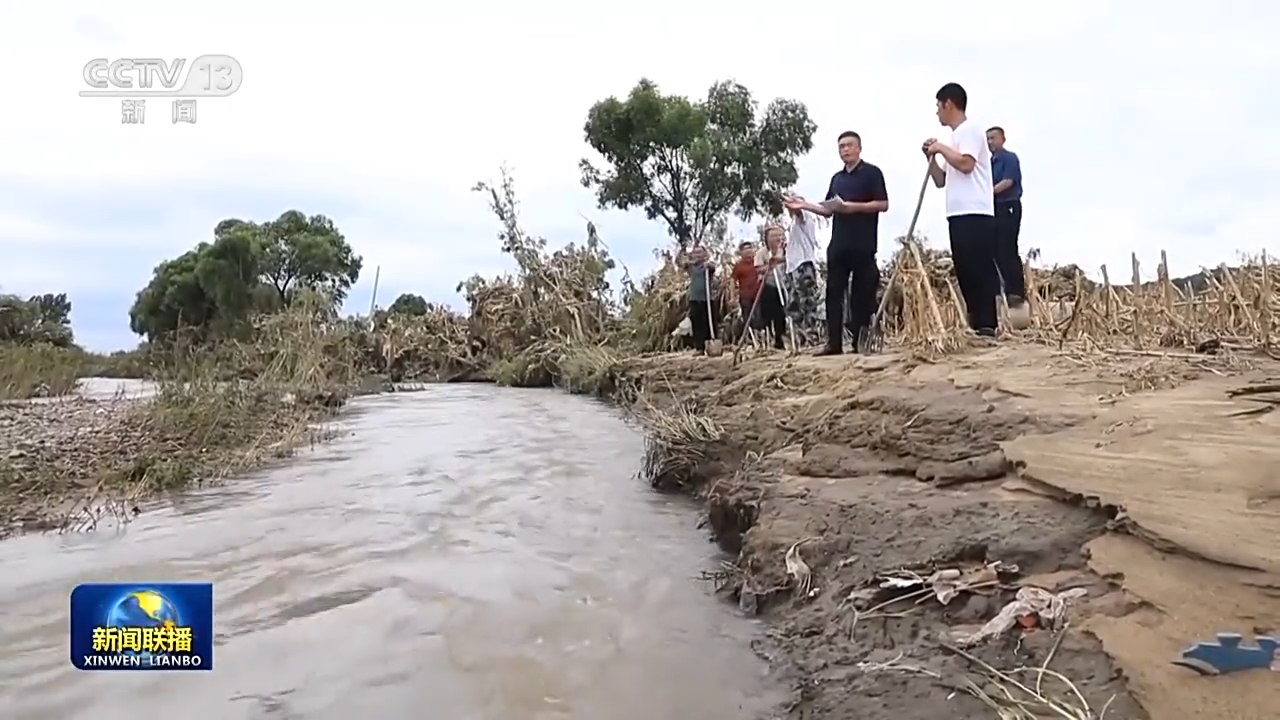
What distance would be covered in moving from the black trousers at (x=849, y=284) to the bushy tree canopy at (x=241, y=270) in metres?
15.9

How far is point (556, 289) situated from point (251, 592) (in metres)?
14.2

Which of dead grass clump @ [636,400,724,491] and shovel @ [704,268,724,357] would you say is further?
shovel @ [704,268,724,357]

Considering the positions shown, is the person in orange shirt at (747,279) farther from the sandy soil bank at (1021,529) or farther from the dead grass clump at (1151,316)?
the sandy soil bank at (1021,529)

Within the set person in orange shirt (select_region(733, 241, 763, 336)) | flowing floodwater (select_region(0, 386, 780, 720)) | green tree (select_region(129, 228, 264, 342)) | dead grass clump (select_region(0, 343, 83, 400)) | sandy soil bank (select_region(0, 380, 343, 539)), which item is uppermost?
green tree (select_region(129, 228, 264, 342))

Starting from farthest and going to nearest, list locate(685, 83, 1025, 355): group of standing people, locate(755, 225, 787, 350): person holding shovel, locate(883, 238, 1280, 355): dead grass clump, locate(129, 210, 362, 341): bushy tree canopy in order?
1. locate(129, 210, 362, 341): bushy tree canopy
2. locate(755, 225, 787, 350): person holding shovel
3. locate(685, 83, 1025, 355): group of standing people
4. locate(883, 238, 1280, 355): dead grass clump

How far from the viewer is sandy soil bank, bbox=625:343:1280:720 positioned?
201 centimetres

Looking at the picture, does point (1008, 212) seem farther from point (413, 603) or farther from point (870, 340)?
point (413, 603)

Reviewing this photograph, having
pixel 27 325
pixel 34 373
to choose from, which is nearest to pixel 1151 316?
pixel 34 373

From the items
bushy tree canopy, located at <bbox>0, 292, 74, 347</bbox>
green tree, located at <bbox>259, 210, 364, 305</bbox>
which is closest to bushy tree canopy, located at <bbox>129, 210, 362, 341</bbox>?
green tree, located at <bbox>259, 210, 364, 305</bbox>

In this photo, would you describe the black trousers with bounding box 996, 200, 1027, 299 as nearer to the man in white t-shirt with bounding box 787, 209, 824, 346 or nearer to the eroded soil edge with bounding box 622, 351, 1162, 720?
the man in white t-shirt with bounding box 787, 209, 824, 346

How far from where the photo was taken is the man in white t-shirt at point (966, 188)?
5516 millimetres

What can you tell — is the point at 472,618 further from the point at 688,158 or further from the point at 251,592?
the point at 688,158

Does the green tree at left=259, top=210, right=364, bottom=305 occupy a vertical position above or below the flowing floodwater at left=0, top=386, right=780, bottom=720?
above

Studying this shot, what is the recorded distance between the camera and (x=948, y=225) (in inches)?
221
